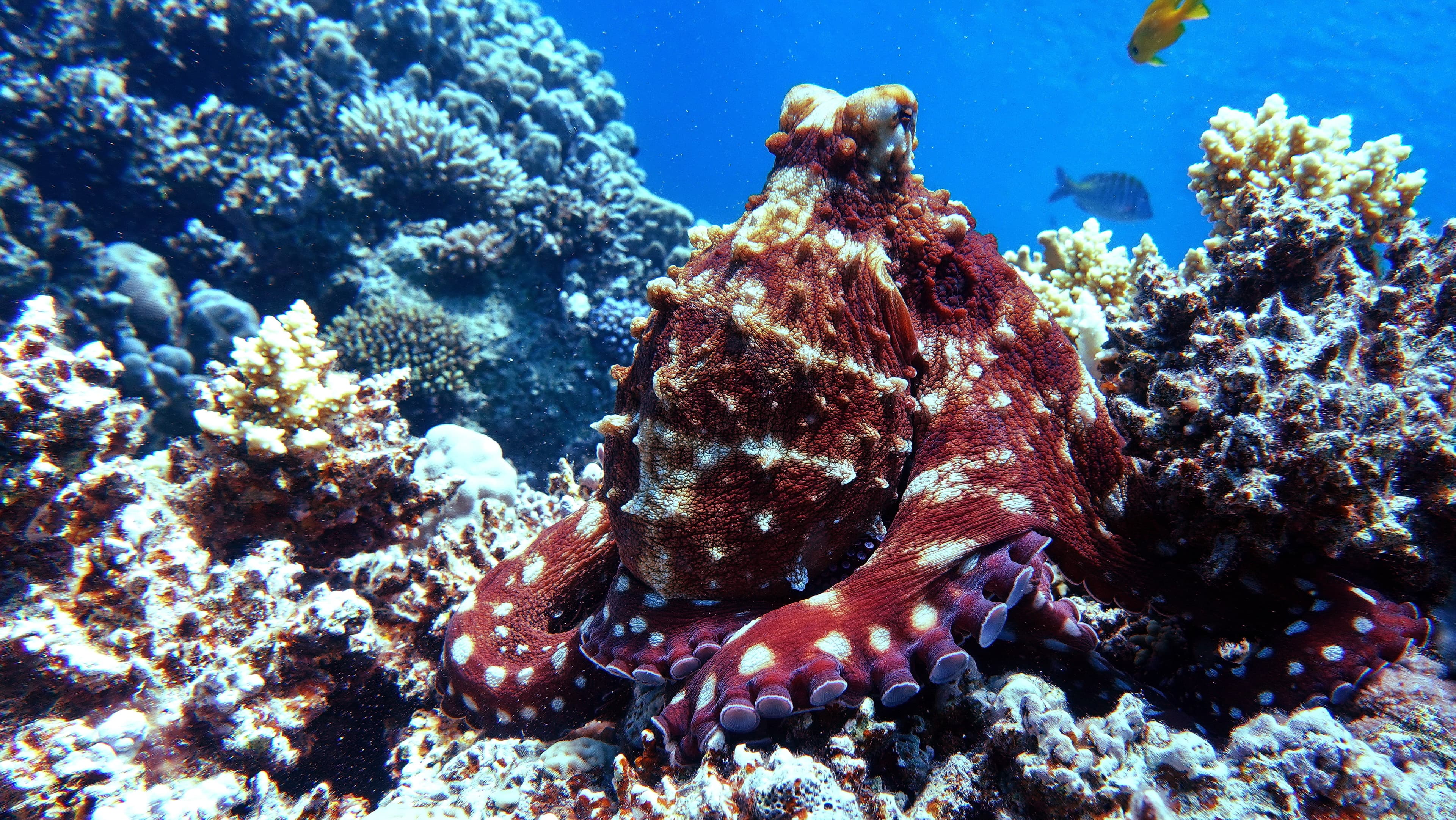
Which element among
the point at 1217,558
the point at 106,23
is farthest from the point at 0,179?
the point at 1217,558

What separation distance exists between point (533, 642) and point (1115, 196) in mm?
14233

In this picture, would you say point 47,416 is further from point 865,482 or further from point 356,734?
point 865,482

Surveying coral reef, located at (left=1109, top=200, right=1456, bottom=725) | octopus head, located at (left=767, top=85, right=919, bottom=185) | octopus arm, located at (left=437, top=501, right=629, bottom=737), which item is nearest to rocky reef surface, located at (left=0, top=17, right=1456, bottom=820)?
coral reef, located at (left=1109, top=200, right=1456, bottom=725)

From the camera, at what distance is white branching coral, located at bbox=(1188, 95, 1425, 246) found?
350cm

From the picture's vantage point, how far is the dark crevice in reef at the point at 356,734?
306 centimetres

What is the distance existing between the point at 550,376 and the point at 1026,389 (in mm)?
7516

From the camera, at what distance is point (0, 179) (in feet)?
27.8

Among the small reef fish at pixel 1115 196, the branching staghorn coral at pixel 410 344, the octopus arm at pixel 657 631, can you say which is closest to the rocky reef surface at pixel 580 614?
the octopus arm at pixel 657 631

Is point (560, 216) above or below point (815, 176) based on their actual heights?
above

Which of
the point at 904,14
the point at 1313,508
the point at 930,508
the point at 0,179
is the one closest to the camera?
the point at 1313,508

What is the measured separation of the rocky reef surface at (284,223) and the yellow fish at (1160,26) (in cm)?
795

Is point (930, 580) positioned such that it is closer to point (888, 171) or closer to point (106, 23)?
point (888, 171)

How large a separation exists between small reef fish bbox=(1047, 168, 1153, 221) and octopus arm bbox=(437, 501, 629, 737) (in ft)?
42.0

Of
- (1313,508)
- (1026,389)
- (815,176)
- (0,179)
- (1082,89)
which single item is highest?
(1082,89)
